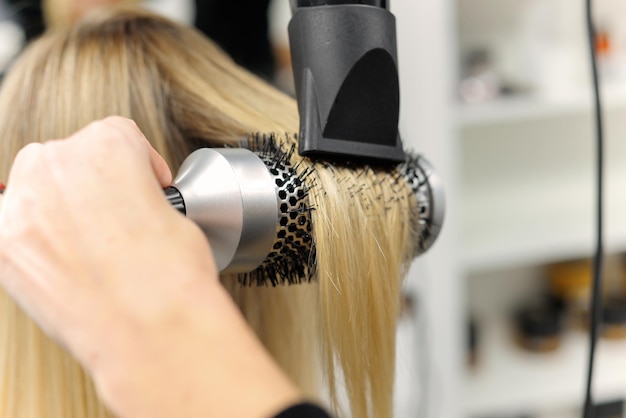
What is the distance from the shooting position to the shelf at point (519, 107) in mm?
1362

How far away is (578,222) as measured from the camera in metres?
1.61

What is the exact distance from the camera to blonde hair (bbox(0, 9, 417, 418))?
1.50ft

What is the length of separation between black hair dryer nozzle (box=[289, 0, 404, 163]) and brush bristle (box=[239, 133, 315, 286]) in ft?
0.06

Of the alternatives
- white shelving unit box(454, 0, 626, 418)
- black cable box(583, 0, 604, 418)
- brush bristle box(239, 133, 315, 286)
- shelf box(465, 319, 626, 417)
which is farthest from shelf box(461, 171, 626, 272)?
brush bristle box(239, 133, 315, 286)

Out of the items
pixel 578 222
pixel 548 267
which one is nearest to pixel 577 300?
pixel 548 267

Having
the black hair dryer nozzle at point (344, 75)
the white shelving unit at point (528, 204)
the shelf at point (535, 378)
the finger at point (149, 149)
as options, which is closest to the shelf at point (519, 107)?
the white shelving unit at point (528, 204)

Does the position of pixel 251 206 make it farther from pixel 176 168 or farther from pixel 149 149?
pixel 176 168

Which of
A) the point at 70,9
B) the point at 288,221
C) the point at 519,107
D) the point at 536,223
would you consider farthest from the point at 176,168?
the point at 536,223

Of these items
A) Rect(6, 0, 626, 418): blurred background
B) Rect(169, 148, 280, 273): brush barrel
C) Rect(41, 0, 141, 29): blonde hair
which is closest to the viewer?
Rect(169, 148, 280, 273): brush barrel

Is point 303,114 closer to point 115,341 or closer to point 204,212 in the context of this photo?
point 204,212

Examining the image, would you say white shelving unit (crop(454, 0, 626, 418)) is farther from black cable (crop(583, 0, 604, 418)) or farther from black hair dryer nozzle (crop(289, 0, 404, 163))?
black hair dryer nozzle (crop(289, 0, 404, 163))

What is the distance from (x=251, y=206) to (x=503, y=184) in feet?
4.74

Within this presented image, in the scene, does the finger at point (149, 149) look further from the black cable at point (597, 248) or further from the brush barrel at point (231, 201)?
the black cable at point (597, 248)

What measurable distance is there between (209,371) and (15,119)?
40cm
